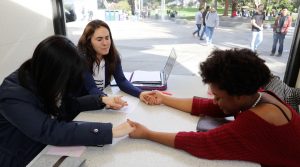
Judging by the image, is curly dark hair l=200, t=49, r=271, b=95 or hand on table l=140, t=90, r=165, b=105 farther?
hand on table l=140, t=90, r=165, b=105

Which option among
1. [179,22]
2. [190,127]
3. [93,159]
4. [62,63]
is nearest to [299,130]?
[190,127]

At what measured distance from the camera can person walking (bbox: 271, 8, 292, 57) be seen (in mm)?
2401

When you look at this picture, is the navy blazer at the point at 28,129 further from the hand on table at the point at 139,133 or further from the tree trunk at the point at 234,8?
the tree trunk at the point at 234,8

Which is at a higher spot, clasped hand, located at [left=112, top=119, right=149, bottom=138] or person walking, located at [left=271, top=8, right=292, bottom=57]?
person walking, located at [left=271, top=8, right=292, bottom=57]

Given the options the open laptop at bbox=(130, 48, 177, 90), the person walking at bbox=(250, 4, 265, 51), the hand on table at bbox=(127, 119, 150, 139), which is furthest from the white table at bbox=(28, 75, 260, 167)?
the person walking at bbox=(250, 4, 265, 51)

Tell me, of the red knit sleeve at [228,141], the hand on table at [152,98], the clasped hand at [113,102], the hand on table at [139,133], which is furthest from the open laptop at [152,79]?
the red knit sleeve at [228,141]

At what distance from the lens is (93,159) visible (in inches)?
37.2

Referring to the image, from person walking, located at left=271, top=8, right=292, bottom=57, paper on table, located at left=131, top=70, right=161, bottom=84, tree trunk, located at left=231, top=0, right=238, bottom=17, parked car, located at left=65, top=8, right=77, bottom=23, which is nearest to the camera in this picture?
paper on table, located at left=131, top=70, right=161, bottom=84

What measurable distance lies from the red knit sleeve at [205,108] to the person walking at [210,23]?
184 cm

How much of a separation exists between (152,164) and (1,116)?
0.60m

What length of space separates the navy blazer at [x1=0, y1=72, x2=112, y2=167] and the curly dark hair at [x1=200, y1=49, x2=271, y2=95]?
1.47ft

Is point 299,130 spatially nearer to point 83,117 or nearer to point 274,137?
A: point 274,137

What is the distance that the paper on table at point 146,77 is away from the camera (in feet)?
5.78

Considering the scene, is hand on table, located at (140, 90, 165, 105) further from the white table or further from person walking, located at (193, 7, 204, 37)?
person walking, located at (193, 7, 204, 37)
